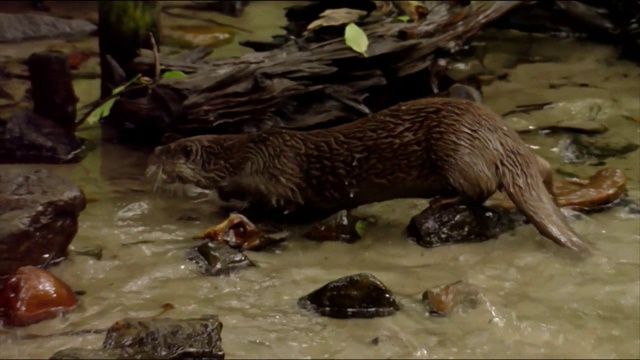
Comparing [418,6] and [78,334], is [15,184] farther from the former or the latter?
[418,6]

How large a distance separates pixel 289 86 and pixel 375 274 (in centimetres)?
140

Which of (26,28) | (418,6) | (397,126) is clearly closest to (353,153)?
(397,126)

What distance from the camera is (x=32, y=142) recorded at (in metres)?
3.80

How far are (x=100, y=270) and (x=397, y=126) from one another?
1.18m

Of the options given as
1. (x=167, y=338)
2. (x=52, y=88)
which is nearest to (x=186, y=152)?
(x=52, y=88)

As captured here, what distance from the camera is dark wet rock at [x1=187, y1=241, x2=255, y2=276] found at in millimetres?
2701

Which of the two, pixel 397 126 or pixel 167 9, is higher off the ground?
pixel 397 126

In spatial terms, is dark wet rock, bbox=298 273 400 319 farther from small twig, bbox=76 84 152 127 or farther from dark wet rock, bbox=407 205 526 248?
small twig, bbox=76 84 152 127

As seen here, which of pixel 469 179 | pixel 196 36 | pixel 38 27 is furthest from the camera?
pixel 196 36

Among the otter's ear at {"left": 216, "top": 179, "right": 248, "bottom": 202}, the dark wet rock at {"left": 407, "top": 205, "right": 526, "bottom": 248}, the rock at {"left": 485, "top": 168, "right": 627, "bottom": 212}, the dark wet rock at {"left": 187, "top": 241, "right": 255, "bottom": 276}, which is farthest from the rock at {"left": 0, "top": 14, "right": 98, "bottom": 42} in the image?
the rock at {"left": 485, "top": 168, "right": 627, "bottom": 212}

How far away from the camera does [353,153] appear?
3105mm

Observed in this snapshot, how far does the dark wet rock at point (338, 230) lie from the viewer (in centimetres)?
301

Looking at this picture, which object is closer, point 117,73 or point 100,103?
point 100,103

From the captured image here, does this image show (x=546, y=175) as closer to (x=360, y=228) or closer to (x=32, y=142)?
(x=360, y=228)
